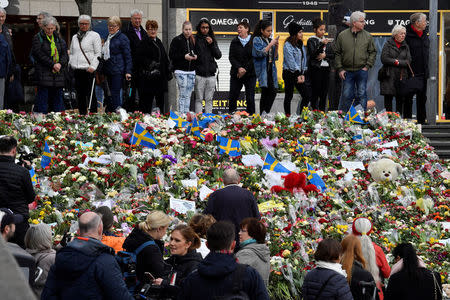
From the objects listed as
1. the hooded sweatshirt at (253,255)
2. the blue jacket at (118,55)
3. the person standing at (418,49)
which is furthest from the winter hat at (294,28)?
the hooded sweatshirt at (253,255)

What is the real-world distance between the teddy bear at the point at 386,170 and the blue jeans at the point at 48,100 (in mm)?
5155

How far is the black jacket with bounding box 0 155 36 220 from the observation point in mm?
8117

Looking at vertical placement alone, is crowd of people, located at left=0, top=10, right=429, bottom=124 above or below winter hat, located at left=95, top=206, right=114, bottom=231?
above

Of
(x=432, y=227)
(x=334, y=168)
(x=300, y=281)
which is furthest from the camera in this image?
(x=334, y=168)

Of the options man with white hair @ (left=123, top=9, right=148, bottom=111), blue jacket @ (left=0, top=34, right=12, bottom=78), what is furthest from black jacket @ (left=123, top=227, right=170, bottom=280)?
man with white hair @ (left=123, top=9, right=148, bottom=111)

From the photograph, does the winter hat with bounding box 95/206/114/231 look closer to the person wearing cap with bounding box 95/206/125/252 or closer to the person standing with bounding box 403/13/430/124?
the person wearing cap with bounding box 95/206/125/252

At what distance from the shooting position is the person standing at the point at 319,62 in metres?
15.2

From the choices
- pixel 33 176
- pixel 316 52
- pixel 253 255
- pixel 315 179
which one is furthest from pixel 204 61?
pixel 253 255

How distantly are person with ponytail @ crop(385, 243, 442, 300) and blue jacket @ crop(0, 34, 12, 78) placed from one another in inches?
333

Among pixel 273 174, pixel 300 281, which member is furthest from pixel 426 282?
pixel 273 174

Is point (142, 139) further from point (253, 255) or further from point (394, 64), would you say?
point (253, 255)

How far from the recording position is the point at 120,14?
21.2m

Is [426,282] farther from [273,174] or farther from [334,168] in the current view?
[334,168]

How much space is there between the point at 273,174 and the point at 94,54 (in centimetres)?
413
